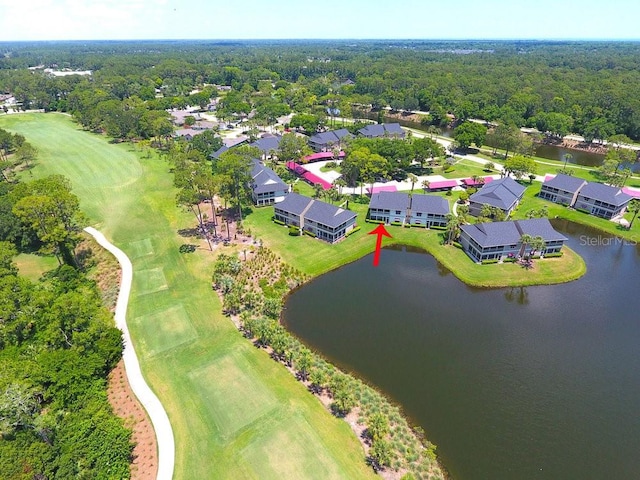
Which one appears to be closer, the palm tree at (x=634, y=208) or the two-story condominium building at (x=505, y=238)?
the two-story condominium building at (x=505, y=238)

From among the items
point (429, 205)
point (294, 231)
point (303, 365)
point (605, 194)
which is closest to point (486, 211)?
point (429, 205)

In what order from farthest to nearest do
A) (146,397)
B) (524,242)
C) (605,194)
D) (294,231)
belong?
(605,194) → (294,231) → (524,242) → (146,397)

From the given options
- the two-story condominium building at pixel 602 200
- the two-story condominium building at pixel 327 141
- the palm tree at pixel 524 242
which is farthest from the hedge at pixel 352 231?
the two-story condominium building at pixel 602 200

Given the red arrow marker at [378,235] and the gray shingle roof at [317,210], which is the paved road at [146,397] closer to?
the gray shingle roof at [317,210]

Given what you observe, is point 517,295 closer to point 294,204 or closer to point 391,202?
point 391,202

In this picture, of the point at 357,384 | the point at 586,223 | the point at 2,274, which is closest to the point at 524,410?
the point at 357,384

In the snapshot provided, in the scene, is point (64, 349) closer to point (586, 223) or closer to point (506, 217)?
point (506, 217)

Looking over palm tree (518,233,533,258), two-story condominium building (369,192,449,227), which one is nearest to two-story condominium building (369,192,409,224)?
two-story condominium building (369,192,449,227)
